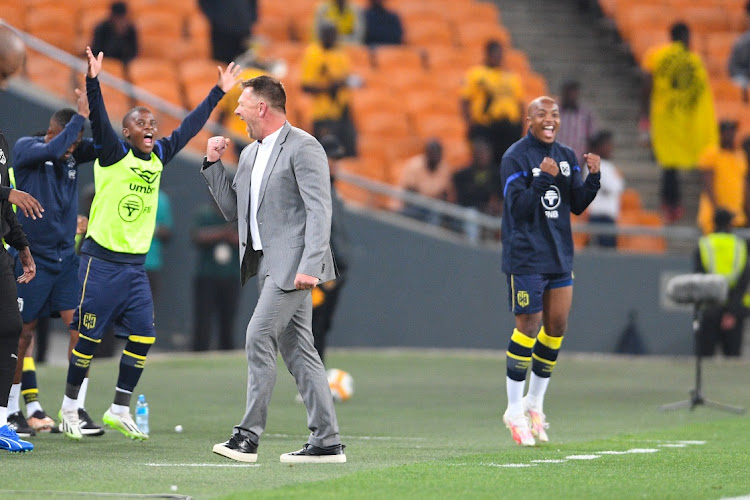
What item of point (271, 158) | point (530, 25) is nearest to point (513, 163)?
point (271, 158)

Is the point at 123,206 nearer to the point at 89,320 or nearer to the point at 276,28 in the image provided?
the point at 89,320

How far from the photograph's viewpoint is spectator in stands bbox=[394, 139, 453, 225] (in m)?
18.3

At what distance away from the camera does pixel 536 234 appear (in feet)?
Result: 31.3

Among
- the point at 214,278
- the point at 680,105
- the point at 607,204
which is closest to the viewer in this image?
the point at 214,278

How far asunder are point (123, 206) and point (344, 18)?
1169cm

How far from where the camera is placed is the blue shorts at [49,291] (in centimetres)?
979

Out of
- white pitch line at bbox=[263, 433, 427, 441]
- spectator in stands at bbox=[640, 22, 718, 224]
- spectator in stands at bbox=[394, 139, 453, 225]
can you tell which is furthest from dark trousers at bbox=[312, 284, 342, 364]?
spectator in stands at bbox=[640, 22, 718, 224]

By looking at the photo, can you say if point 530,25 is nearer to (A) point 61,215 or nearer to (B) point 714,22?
(B) point 714,22

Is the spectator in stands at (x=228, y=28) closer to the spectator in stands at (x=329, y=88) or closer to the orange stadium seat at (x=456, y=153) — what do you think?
the spectator in stands at (x=329, y=88)

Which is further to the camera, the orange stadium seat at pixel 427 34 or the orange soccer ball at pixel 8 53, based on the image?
Result: the orange stadium seat at pixel 427 34

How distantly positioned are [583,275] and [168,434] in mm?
9231

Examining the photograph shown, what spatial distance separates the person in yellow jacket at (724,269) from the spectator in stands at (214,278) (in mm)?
5694

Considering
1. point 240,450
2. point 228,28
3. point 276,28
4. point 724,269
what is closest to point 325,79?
point 228,28

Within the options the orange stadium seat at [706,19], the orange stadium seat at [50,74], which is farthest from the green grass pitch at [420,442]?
the orange stadium seat at [706,19]
